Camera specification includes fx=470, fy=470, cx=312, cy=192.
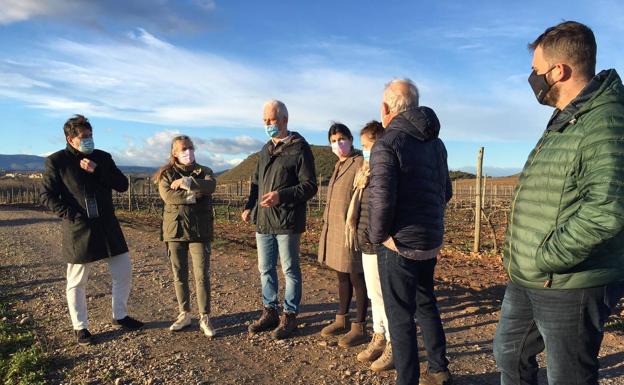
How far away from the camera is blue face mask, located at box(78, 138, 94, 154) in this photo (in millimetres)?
4258

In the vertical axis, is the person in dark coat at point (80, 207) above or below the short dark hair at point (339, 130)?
below

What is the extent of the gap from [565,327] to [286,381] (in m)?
2.18

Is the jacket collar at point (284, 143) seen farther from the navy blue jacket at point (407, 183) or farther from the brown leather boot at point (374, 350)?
A: the brown leather boot at point (374, 350)

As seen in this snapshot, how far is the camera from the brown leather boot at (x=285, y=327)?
14.0 feet

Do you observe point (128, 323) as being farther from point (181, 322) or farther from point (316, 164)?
point (316, 164)

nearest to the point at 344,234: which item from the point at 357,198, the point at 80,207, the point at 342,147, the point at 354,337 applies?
the point at 357,198

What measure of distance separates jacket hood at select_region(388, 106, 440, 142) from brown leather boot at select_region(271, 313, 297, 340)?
226cm

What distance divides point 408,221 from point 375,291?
0.98m

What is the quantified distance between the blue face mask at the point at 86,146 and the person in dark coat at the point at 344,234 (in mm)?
2189

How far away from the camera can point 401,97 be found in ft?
9.57

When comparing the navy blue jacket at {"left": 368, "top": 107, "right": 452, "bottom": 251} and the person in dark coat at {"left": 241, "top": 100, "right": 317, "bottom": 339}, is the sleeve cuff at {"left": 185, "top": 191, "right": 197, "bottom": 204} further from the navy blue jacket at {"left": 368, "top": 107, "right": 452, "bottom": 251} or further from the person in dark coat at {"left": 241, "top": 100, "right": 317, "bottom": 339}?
the navy blue jacket at {"left": 368, "top": 107, "right": 452, "bottom": 251}

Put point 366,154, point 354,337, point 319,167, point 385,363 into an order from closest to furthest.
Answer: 1. point 385,363
2. point 366,154
3. point 354,337
4. point 319,167

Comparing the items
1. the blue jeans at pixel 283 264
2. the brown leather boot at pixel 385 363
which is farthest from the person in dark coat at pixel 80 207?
the brown leather boot at pixel 385 363

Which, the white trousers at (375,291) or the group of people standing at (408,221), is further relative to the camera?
the white trousers at (375,291)
